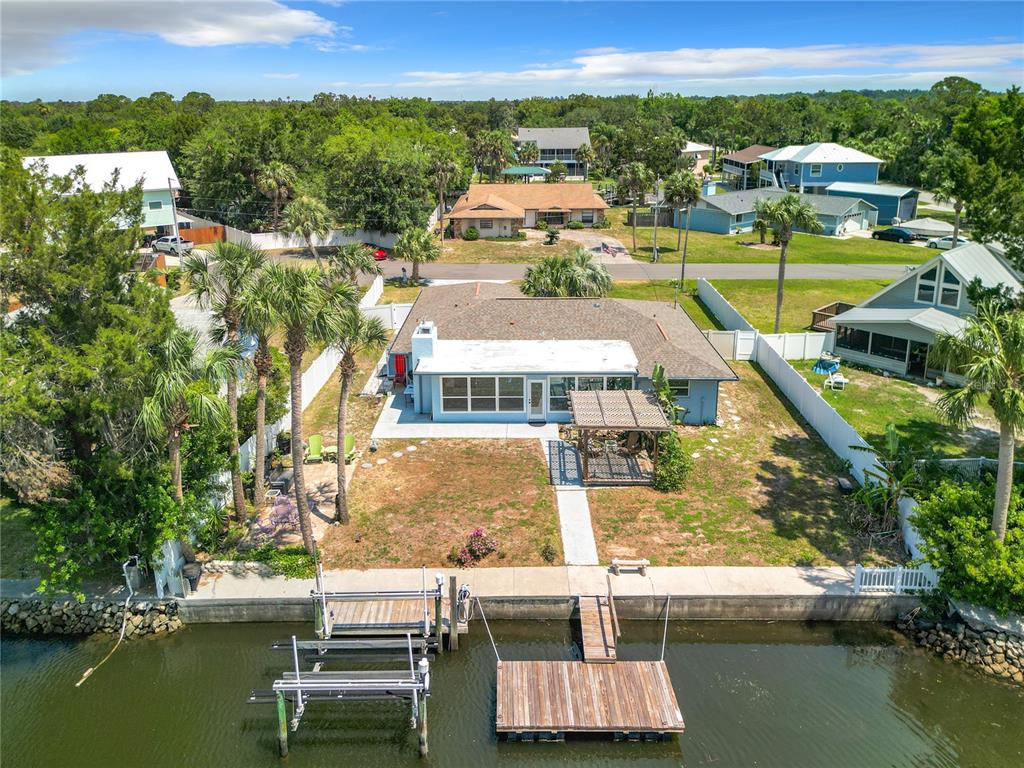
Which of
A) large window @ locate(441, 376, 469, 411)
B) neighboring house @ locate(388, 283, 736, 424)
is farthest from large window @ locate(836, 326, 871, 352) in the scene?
large window @ locate(441, 376, 469, 411)

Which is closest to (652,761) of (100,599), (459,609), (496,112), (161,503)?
(459,609)

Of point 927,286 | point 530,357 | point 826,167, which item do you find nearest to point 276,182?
point 530,357

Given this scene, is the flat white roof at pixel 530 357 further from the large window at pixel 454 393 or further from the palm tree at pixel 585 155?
the palm tree at pixel 585 155

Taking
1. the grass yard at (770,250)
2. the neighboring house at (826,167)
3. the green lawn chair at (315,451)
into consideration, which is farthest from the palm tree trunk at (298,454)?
the neighboring house at (826,167)

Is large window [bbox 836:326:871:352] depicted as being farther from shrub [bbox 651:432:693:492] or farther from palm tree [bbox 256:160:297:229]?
palm tree [bbox 256:160:297:229]

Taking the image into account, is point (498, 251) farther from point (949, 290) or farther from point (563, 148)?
point (563, 148)
